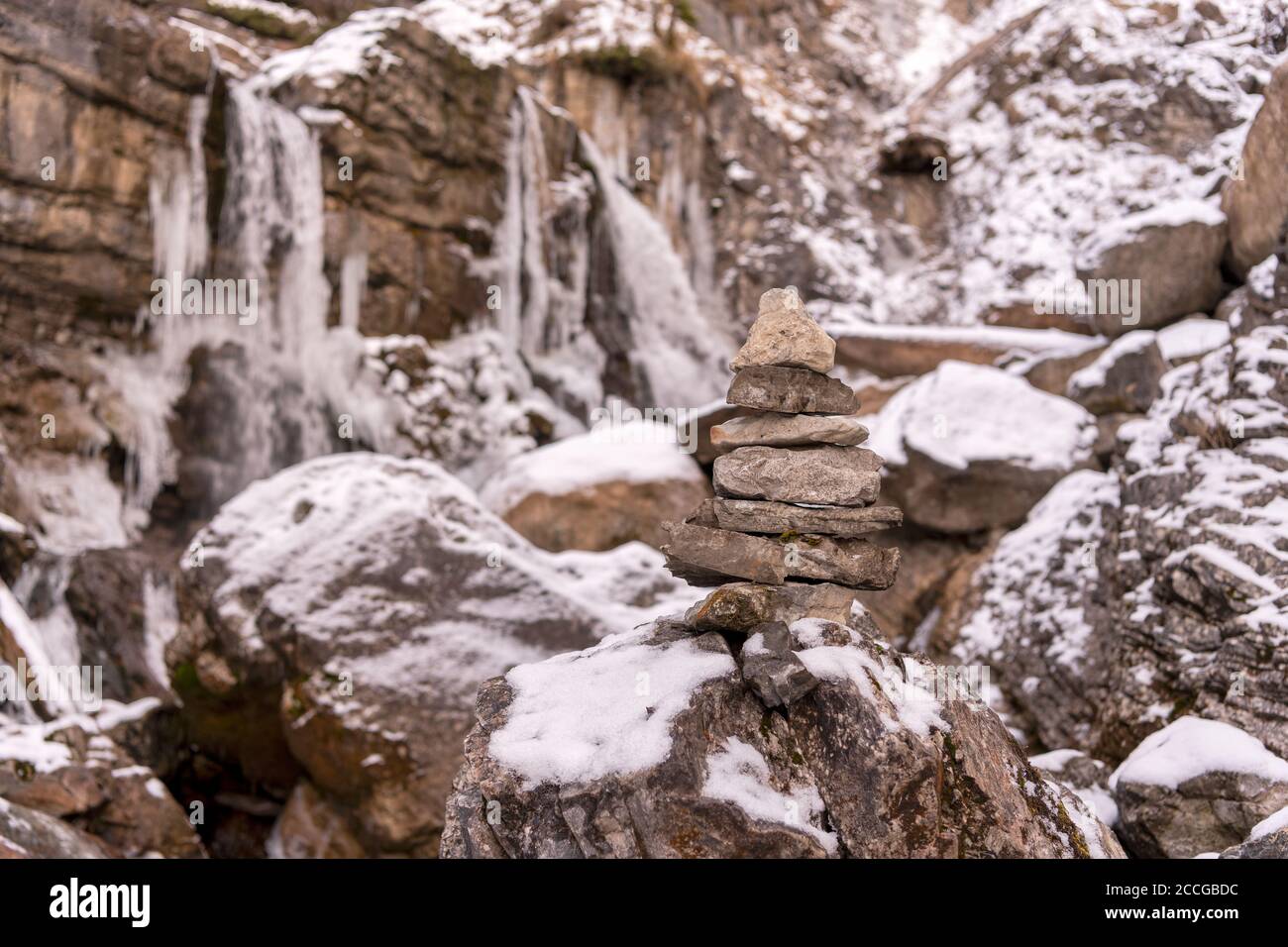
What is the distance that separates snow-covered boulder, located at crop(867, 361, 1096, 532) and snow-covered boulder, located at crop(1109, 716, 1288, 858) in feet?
17.6

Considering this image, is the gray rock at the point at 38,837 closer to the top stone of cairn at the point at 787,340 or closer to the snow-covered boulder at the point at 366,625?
the snow-covered boulder at the point at 366,625

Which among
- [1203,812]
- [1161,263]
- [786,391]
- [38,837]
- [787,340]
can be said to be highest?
[1161,263]

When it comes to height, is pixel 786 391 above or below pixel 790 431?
above

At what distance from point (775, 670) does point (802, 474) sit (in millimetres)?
1191

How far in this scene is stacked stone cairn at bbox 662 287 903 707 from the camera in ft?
17.6

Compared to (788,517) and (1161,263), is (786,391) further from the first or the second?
(1161,263)

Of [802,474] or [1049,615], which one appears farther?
[1049,615]

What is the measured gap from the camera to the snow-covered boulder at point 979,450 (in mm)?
11766

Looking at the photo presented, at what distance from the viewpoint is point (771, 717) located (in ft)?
15.5

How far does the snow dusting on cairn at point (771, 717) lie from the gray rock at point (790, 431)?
0.01 metres

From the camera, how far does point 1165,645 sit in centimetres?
796

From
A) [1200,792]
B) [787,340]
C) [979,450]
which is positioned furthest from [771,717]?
[979,450]

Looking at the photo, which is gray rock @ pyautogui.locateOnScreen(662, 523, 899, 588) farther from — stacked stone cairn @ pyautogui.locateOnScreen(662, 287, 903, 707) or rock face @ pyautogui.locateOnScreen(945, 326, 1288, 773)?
rock face @ pyautogui.locateOnScreen(945, 326, 1288, 773)

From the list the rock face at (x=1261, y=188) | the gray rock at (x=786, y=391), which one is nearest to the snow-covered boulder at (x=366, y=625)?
the gray rock at (x=786, y=391)
